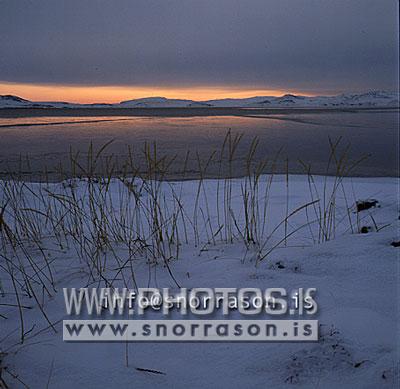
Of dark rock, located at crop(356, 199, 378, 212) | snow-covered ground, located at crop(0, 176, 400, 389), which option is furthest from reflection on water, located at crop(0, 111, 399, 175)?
snow-covered ground, located at crop(0, 176, 400, 389)

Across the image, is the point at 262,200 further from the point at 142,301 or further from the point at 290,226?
the point at 142,301

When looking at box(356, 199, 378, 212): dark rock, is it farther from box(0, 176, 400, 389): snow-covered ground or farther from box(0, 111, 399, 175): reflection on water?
box(0, 111, 399, 175): reflection on water

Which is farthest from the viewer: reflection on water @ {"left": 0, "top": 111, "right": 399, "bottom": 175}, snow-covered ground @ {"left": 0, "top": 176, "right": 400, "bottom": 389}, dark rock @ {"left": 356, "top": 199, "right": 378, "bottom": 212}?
reflection on water @ {"left": 0, "top": 111, "right": 399, "bottom": 175}

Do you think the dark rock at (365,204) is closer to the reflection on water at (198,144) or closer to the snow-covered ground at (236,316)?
the snow-covered ground at (236,316)

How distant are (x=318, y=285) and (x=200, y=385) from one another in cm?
58

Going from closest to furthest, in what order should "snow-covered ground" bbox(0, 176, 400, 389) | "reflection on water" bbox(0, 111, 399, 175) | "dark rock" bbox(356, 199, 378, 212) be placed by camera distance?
"snow-covered ground" bbox(0, 176, 400, 389) < "dark rock" bbox(356, 199, 378, 212) < "reflection on water" bbox(0, 111, 399, 175)

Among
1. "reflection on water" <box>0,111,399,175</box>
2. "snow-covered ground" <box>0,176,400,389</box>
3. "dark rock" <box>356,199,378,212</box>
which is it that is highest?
"reflection on water" <box>0,111,399,175</box>

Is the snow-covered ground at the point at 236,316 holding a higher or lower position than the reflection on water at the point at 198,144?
lower

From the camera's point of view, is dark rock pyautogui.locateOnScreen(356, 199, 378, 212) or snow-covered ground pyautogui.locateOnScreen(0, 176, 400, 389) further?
dark rock pyautogui.locateOnScreen(356, 199, 378, 212)

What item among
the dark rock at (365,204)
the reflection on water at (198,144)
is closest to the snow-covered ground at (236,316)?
the dark rock at (365,204)

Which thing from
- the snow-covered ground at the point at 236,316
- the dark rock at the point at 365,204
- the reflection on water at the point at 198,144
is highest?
the reflection on water at the point at 198,144

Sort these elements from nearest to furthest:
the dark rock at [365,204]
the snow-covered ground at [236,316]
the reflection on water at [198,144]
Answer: the snow-covered ground at [236,316]
the dark rock at [365,204]
the reflection on water at [198,144]

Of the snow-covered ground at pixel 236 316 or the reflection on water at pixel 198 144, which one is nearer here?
the snow-covered ground at pixel 236 316

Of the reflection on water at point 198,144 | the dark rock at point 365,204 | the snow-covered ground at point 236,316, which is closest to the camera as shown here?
the snow-covered ground at point 236,316
